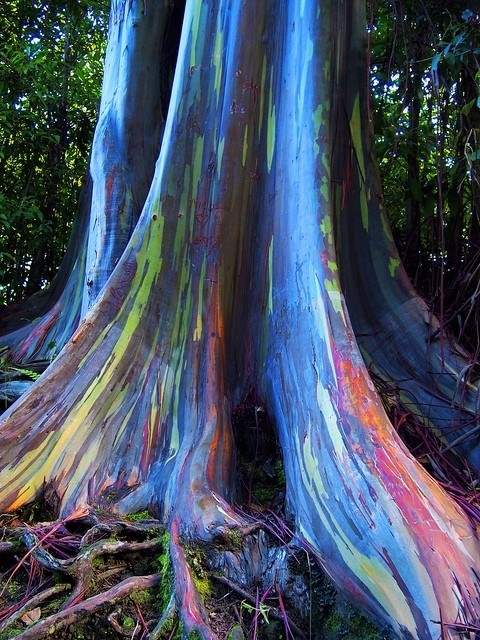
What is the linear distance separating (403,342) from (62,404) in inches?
74.4

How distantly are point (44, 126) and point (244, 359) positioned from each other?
13.1ft

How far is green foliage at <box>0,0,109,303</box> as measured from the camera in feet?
17.4

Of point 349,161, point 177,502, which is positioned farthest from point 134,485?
point 349,161

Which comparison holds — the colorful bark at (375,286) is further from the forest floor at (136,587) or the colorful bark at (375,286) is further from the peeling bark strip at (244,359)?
the forest floor at (136,587)

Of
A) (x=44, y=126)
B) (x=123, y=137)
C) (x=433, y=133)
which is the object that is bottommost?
(x=123, y=137)

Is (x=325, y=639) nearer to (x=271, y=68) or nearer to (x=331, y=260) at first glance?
(x=331, y=260)

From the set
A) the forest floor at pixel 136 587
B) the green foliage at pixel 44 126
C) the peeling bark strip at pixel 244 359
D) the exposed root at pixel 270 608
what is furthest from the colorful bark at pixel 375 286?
the green foliage at pixel 44 126

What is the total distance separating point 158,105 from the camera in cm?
418

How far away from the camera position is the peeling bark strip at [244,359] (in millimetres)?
1828

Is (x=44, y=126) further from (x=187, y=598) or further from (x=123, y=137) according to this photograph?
(x=187, y=598)

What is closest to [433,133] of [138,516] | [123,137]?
[123,137]

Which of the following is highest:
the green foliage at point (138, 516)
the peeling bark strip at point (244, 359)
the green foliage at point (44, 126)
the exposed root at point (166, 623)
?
the green foliage at point (44, 126)

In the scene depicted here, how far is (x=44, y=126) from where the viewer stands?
226 inches

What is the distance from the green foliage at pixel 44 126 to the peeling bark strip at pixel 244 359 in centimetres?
249
